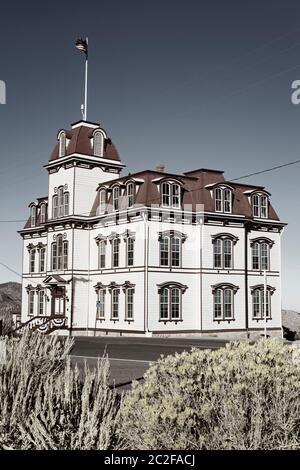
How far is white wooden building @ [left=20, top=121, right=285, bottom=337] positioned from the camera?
3888 centimetres

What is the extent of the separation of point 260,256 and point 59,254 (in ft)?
48.5

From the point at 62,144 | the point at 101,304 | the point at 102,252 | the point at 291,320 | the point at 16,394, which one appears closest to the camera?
the point at 16,394

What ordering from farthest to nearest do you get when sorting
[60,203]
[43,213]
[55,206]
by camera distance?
[43,213], [55,206], [60,203]

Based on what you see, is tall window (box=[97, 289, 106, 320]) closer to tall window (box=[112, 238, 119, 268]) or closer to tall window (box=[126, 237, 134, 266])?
tall window (box=[112, 238, 119, 268])

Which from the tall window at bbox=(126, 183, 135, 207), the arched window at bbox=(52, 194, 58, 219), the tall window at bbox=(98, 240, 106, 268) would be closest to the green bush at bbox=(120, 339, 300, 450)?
the tall window at bbox=(126, 183, 135, 207)

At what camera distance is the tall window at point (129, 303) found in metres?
39.2

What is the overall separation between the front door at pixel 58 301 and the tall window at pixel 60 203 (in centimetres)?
553

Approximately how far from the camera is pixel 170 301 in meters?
39.0

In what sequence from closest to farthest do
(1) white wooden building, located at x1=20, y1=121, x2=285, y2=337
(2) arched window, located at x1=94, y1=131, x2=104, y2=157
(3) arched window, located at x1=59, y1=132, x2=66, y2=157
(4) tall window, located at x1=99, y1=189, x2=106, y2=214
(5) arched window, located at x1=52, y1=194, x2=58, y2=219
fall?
(1) white wooden building, located at x1=20, y1=121, x2=285, y2=337 → (4) tall window, located at x1=99, y1=189, x2=106, y2=214 → (2) arched window, located at x1=94, y1=131, x2=104, y2=157 → (3) arched window, located at x1=59, y1=132, x2=66, y2=157 → (5) arched window, located at x1=52, y1=194, x2=58, y2=219

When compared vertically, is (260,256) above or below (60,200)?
below

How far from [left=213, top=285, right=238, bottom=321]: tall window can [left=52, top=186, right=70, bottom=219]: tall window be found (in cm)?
1236

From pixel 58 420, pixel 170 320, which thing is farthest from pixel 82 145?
pixel 58 420

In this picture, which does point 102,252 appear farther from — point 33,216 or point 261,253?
point 261,253

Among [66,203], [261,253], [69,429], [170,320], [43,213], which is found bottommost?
[69,429]
